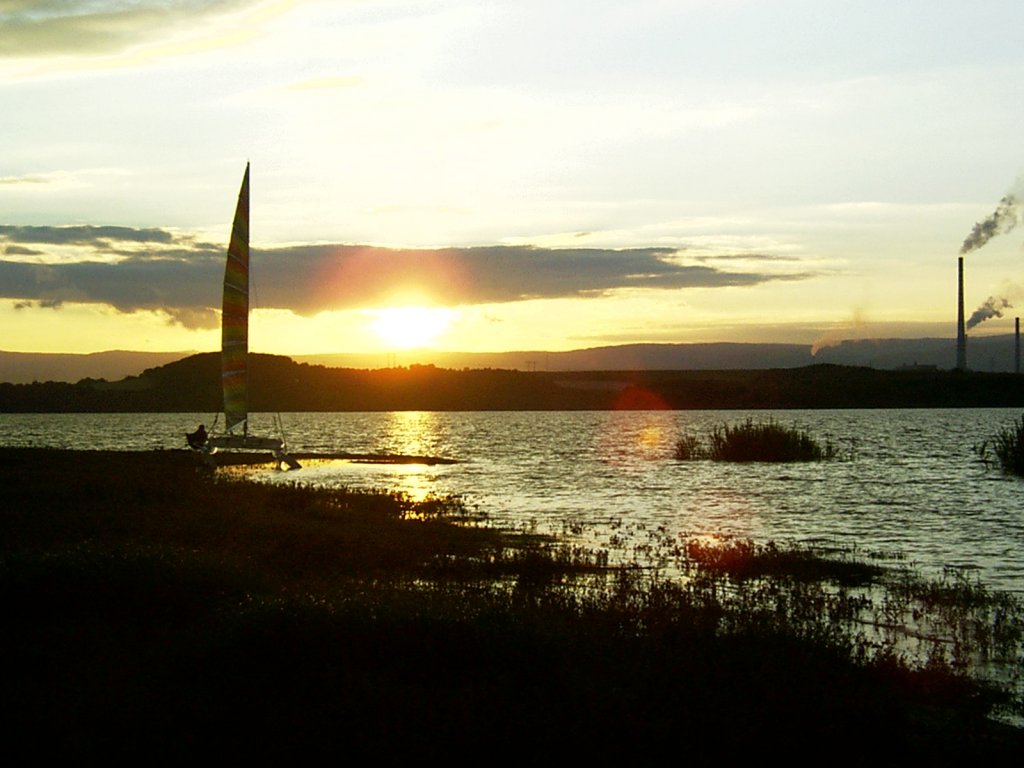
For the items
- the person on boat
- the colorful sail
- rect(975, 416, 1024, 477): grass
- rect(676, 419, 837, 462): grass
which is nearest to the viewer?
the colorful sail

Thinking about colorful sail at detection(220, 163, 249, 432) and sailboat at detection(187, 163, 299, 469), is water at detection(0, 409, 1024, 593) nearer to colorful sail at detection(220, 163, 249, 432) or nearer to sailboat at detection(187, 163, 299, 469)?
sailboat at detection(187, 163, 299, 469)

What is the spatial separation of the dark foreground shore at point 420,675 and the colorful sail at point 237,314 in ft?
100

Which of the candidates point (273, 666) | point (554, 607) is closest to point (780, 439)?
point (554, 607)

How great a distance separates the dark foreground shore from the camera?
10.0 meters

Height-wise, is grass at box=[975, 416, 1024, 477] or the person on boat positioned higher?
the person on boat

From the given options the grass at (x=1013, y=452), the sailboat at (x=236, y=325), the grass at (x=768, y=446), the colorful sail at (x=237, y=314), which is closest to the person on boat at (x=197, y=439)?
the sailboat at (x=236, y=325)

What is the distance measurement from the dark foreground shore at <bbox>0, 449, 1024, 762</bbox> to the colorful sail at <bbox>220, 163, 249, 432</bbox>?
100 ft

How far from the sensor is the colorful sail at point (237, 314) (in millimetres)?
46750

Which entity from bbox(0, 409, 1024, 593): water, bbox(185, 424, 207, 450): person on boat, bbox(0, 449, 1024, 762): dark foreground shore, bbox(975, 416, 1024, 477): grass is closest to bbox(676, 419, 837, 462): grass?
bbox(0, 409, 1024, 593): water

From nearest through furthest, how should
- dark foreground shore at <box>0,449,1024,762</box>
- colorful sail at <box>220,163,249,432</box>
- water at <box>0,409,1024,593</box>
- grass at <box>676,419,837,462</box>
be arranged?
dark foreground shore at <box>0,449,1024,762</box> → water at <box>0,409,1024,593</box> → colorful sail at <box>220,163,249,432</box> → grass at <box>676,419,837,462</box>

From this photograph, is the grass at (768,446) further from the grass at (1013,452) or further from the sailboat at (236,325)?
the sailboat at (236,325)

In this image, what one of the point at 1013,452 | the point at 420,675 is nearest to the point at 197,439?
the point at 1013,452

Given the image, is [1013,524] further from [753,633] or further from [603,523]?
[753,633]

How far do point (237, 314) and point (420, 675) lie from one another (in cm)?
3890
